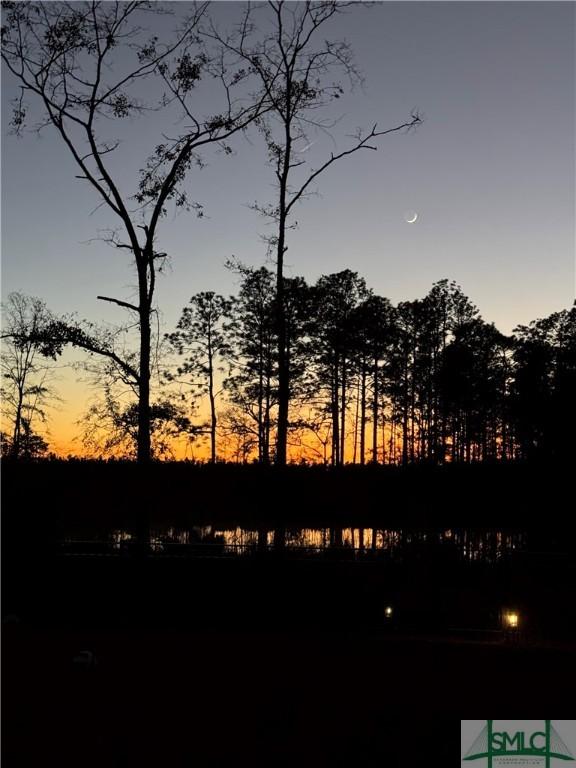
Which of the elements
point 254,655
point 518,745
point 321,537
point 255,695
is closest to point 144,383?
point 321,537

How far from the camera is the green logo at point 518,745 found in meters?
5.85

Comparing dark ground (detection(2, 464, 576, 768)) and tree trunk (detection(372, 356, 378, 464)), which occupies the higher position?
tree trunk (detection(372, 356, 378, 464))

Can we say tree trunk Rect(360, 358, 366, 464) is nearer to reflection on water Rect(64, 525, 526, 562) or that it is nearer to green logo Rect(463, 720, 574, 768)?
reflection on water Rect(64, 525, 526, 562)

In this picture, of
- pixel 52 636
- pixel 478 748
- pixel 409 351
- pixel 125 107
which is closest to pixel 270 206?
pixel 125 107

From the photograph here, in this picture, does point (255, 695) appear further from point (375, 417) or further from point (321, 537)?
point (375, 417)

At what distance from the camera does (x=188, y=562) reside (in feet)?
46.8

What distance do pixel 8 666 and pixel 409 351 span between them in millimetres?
44937

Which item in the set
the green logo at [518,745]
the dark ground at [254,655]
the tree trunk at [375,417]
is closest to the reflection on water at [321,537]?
the dark ground at [254,655]

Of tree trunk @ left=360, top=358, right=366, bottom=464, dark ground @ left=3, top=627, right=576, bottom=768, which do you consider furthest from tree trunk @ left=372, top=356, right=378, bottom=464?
dark ground @ left=3, top=627, right=576, bottom=768

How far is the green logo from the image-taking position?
5852mm

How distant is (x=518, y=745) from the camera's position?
6.03 metres

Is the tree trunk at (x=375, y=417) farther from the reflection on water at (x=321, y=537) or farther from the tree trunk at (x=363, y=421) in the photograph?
the reflection on water at (x=321, y=537)

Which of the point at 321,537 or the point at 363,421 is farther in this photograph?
the point at 363,421

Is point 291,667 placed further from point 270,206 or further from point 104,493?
point 104,493
